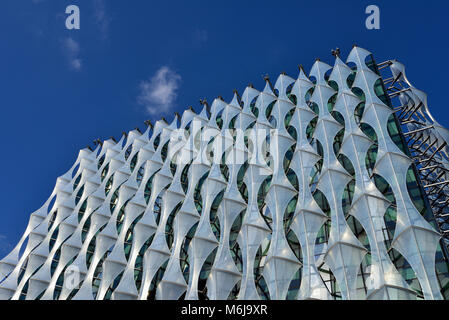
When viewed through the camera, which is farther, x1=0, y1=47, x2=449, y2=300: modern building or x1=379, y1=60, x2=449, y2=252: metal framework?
x1=379, y1=60, x2=449, y2=252: metal framework

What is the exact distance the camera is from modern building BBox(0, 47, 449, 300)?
19594 mm

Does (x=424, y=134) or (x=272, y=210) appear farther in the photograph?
(x=424, y=134)

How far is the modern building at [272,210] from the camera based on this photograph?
64.3 ft

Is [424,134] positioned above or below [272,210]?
above

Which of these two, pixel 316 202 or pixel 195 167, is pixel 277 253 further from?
pixel 195 167

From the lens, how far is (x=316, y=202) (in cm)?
2323

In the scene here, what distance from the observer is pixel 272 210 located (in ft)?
77.6

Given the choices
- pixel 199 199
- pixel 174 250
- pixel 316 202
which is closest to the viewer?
pixel 316 202

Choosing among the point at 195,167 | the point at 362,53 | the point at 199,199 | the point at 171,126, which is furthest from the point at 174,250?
the point at 362,53

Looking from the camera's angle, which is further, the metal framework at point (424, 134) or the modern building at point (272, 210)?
the metal framework at point (424, 134)

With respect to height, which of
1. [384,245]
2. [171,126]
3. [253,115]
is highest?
[171,126]

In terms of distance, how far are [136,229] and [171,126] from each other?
13.6m
